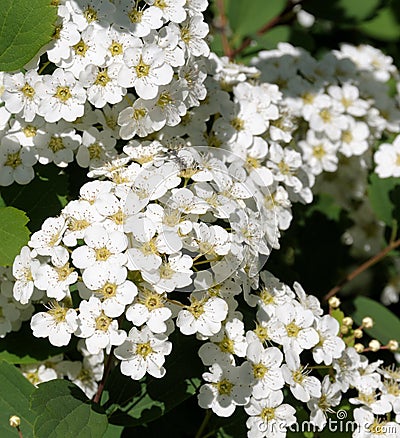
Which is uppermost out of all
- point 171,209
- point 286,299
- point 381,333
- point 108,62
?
point 108,62

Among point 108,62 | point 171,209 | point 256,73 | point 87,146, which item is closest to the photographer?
point 171,209

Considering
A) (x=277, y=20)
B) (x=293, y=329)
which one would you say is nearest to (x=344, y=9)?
(x=277, y=20)

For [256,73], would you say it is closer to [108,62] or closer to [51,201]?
[108,62]

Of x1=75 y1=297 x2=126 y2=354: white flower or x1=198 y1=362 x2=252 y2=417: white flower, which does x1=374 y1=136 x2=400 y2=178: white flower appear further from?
x1=75 y1=297 x2=126 y2=354: white flower

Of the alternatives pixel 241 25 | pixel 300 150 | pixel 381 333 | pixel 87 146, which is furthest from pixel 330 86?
pixel 87 146

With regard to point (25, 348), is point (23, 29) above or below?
above

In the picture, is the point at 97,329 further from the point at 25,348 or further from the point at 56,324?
the point at 25,348

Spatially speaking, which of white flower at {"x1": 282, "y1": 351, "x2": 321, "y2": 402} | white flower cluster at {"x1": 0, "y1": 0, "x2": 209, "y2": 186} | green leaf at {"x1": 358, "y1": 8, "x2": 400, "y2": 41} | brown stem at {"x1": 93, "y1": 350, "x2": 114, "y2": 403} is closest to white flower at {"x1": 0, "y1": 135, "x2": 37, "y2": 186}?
white flower cluster at {"x1": 0, "y1": 0, "x2": 209, "y2": 186}
